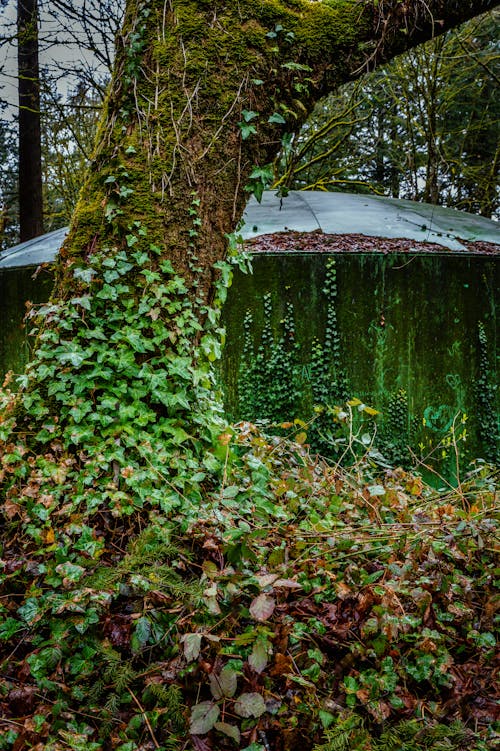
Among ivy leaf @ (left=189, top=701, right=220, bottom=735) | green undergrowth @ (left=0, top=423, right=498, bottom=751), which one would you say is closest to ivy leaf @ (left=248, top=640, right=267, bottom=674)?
green undergrowth @ (left=0, top=423, right=498, bottom=751)

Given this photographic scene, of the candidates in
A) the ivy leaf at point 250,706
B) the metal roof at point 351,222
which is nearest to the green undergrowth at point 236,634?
the ivy leaf at point 250,706

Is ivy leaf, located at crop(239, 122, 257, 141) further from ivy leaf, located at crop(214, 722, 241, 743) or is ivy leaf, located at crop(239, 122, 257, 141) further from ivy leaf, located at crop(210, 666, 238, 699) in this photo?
ivy leaf, located at crop(214, 722, 241, 743)

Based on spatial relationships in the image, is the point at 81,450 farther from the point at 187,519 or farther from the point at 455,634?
the point at 455,634

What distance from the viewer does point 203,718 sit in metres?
1.43

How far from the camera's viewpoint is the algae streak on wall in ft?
20.2

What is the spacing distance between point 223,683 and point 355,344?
501 cm

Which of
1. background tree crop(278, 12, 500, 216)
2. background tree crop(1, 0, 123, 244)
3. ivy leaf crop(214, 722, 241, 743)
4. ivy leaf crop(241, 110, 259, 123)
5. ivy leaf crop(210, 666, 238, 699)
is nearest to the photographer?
ivy leaf crop(214, 722, 241, 743)

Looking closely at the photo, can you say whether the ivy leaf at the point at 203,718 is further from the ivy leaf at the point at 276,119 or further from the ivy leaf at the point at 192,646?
the ivy leaf at the point at 276,119

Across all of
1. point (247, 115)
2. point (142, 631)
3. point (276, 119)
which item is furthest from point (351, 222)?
point (142, 631)

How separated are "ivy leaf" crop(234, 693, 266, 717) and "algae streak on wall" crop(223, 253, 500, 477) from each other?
4.68 m

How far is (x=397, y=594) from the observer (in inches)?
79.7

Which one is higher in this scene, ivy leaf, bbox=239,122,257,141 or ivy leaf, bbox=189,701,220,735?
ivy leaf, bbox=239,122,257,141

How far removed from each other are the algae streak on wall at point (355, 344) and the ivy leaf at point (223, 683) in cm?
466

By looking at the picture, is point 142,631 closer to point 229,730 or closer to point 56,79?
point 229,730
